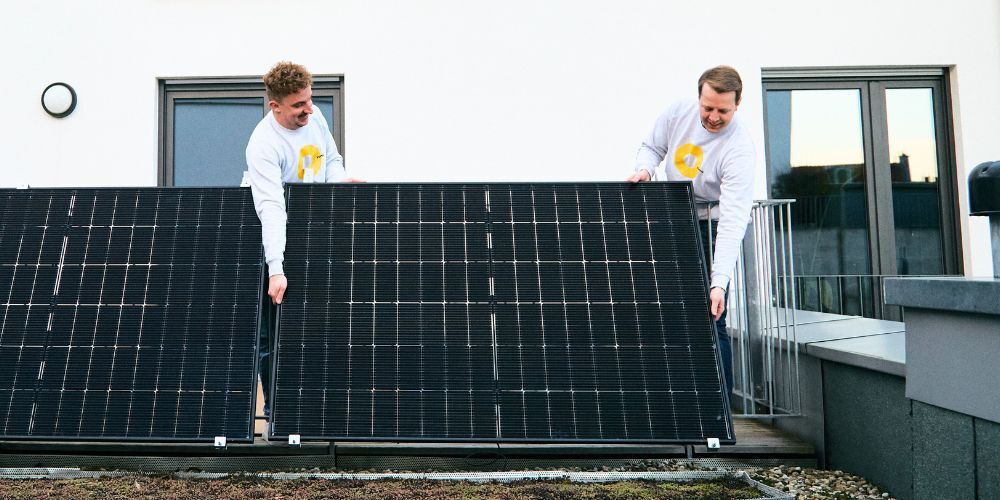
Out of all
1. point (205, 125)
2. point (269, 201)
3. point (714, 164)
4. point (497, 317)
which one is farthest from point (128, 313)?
point (205, 125)

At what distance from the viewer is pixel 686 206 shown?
3.95m

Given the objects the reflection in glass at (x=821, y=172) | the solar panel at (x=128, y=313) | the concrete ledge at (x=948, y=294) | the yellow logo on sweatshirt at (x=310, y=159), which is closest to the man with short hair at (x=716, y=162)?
the concrete ledge at (x=948, y=294)

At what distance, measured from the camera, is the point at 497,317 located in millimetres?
3693

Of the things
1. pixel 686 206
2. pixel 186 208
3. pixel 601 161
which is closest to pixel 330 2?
pixel 601 161

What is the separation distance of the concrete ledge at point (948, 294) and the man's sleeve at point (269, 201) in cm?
264

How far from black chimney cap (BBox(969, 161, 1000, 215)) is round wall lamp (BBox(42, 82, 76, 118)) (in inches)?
261

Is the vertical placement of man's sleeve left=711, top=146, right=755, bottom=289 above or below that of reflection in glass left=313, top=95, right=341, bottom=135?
below

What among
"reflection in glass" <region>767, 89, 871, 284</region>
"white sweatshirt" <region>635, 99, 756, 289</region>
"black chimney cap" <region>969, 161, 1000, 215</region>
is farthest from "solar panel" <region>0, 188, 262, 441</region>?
"reflection in glass" <region>767, 89, 871, 284</region>

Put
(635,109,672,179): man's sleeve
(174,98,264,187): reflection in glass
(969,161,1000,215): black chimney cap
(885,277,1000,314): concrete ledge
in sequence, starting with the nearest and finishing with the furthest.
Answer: (885,277,1000,314): concrete ledge → (969,161,1000,215): black chimney cap → (635,109,672,179): man's sleeve → (174,98,264,187): reflection in glass

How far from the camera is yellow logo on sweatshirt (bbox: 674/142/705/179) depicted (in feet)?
13.5

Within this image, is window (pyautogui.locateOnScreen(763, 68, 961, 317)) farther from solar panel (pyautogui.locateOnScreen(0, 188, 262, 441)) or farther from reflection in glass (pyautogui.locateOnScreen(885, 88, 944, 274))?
solar panel (pyautogui.locateOnScreen(0, 188, 262, 441))

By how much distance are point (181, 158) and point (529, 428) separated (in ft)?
15.9

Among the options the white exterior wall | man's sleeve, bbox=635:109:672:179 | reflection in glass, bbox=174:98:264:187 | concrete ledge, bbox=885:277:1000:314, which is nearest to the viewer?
concrete ledge, bbox=885:277:1000:314

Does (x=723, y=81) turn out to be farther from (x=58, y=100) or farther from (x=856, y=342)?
(x=58, y=100)
